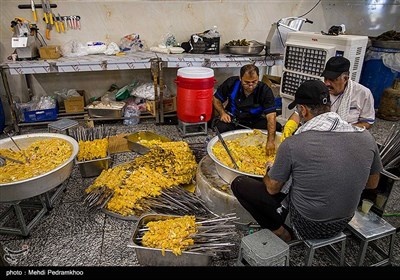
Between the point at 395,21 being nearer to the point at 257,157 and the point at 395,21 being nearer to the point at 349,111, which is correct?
the point at 349,111

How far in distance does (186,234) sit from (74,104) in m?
3.87

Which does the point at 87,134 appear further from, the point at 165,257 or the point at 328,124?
the point at 328,124

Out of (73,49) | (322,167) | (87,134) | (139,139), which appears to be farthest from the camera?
(73,49)

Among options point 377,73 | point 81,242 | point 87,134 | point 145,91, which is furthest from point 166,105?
point 377,73

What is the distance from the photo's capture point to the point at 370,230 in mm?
2322

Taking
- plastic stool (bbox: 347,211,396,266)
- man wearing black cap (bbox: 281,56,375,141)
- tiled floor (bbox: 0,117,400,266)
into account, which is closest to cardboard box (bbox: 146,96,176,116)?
tiled floor (bbox: 0,117,400,266)

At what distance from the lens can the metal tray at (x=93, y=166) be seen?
11.8 feet

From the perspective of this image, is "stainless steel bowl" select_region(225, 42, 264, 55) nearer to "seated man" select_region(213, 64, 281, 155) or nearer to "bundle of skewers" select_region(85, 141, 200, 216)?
"seated man" select_region(213, 64, 281, 155)

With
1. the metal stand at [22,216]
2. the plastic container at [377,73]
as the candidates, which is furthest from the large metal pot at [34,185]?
the plastic container at [377,73]

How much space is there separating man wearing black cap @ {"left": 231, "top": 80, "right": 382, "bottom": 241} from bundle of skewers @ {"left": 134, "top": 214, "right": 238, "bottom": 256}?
52 cm

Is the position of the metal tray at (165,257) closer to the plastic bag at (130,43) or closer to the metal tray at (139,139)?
the metal tray at (139,139)

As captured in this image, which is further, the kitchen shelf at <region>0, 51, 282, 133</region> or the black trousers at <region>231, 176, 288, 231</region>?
the kitchen shelf at <region>0, 51, 282, 133</region>

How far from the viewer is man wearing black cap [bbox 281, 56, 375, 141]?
10.2ft
